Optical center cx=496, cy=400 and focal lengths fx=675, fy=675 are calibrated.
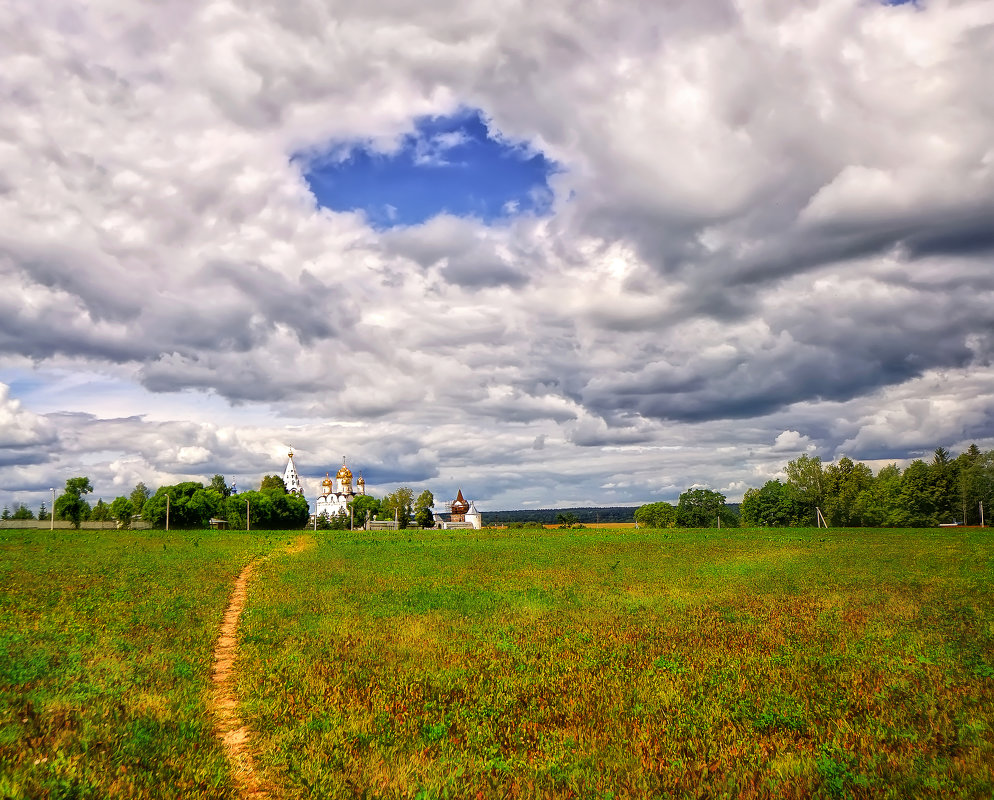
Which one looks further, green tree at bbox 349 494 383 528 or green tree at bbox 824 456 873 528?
green tree at bbox 349 494 383 528

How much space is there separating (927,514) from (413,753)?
138850 mm

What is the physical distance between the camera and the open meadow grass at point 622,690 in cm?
1004

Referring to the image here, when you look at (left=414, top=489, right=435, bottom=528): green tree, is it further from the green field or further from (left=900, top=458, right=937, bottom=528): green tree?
the green field

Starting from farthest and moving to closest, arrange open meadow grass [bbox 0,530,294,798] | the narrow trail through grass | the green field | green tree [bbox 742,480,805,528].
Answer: green tree [bbox 742,480,805,528] → the green field → the narrow trail through grass → open meadow grass [bbox 0,530,294,798]

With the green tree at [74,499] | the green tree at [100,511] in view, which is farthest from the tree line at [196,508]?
the green tree at [100,511]

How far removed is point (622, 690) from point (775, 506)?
5260 inches

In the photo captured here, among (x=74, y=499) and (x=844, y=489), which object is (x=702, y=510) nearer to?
(x=844, y=489)

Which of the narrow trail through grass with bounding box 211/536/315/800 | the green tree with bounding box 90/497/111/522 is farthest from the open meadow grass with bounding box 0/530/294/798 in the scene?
the green tree with bounding box 90/497/111/522

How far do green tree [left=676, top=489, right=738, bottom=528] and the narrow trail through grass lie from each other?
492 ft

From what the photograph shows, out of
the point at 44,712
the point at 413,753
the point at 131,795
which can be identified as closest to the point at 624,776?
the point at 413,753

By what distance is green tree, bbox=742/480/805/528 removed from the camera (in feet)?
440

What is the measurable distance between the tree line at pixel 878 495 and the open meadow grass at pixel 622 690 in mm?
107071

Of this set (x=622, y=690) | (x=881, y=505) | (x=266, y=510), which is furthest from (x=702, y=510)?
(x=622, y=690)

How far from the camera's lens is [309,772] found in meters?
10.0
